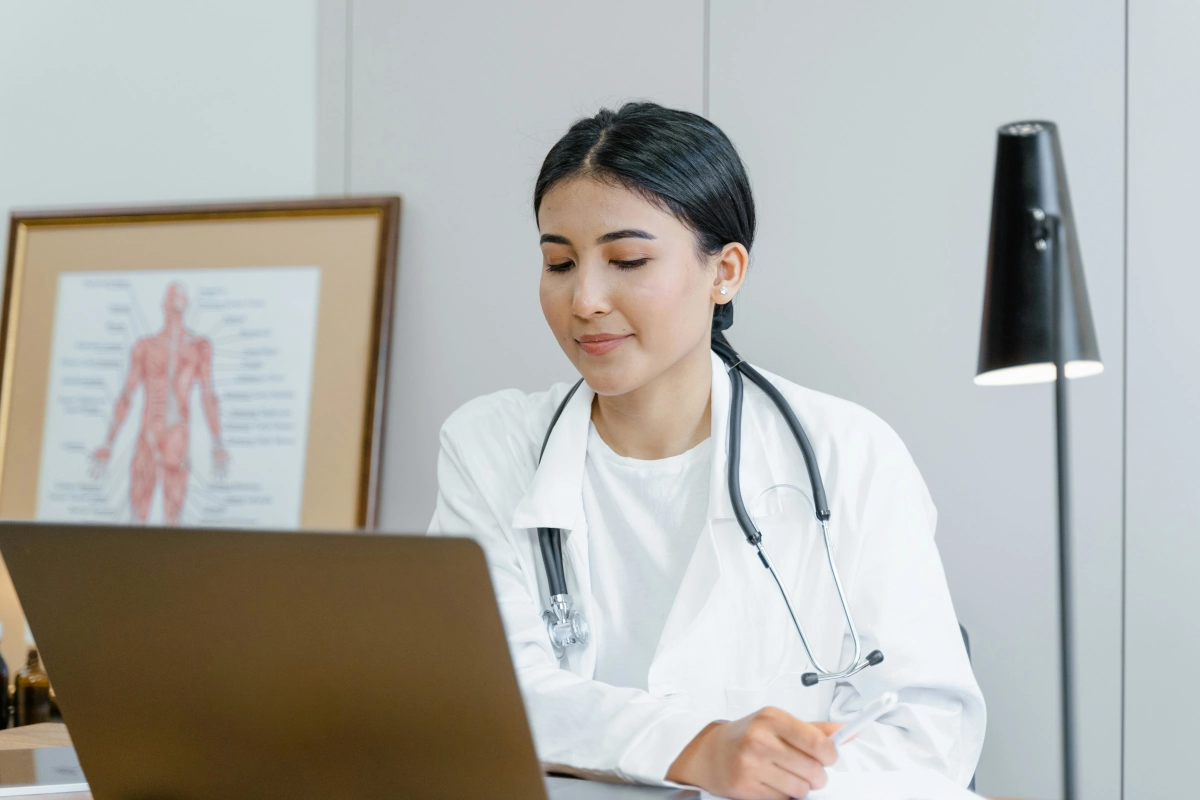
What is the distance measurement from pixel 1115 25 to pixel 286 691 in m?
1.68

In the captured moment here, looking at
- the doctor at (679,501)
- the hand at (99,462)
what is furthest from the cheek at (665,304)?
the hand at (99,462)

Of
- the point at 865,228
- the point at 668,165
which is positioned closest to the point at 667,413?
the point at 668,165

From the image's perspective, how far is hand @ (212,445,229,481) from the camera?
2.28m

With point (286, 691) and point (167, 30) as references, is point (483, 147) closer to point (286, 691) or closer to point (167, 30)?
point (167, 30)

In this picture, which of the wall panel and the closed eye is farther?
the wall panel

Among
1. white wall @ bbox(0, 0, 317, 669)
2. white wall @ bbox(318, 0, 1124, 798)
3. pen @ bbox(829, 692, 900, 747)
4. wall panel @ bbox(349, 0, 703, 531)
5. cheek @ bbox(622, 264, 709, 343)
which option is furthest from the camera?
white wall @ bbox(0, 0, 317, 669)

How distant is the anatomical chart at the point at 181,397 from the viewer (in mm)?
2270

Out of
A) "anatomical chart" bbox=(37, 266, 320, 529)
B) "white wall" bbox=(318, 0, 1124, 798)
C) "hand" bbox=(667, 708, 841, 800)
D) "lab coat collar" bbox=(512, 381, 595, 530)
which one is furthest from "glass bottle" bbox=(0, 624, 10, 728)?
"hand" bbox=(667, 708, 841, 800)

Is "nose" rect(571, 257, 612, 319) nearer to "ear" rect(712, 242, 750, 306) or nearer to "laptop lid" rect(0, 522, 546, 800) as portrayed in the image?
"ear" rect(712, 242, 750, 306)

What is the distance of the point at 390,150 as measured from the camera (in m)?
2.29

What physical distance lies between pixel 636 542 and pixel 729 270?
0.40 meters

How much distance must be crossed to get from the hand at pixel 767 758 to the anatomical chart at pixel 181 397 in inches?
56.5

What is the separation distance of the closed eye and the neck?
18 cm

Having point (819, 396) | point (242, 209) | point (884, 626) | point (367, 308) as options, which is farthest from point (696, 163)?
point (242, 209)
